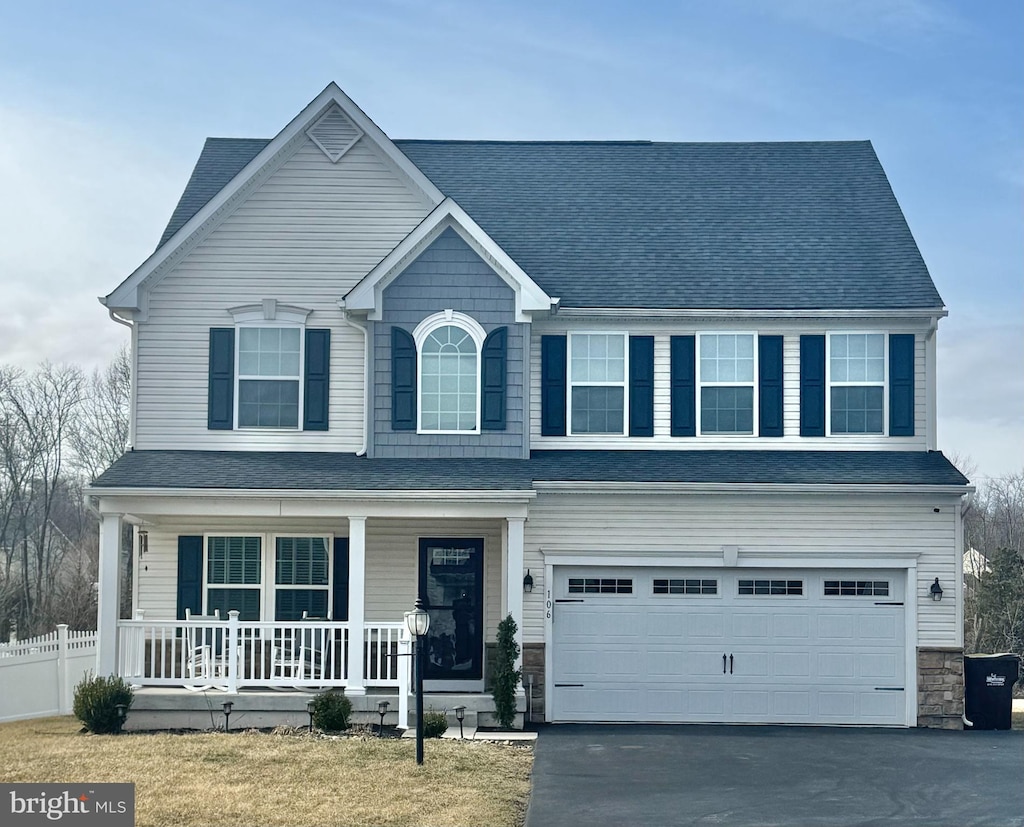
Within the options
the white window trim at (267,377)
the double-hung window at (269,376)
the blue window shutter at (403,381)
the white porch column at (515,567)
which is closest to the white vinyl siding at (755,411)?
the blue window shutter at (403,381)

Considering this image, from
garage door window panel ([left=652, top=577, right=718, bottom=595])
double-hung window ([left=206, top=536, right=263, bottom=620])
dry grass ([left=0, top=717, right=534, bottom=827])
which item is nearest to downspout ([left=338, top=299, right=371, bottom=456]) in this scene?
double-hung window ([left=206, top=536, right=263, bottom=620])

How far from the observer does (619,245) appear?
20.9 metres

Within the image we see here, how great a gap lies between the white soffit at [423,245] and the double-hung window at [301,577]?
370 centimetres

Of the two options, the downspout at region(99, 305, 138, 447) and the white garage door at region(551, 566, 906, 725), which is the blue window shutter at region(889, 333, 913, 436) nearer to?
the white garage door at region(551, 566, 906, 725)

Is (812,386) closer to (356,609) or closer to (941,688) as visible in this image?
(941,688)

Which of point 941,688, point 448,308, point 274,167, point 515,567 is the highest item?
point 274,167

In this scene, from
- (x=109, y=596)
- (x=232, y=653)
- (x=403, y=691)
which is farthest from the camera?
(x=109, y=596)

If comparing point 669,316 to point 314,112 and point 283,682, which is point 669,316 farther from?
point 283,682

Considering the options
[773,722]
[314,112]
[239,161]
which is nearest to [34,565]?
[239,161]

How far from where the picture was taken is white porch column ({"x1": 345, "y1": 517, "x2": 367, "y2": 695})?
1722 centimetres

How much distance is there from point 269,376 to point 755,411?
7.39 metres

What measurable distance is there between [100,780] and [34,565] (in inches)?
1339

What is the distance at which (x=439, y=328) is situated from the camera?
61.8 ft

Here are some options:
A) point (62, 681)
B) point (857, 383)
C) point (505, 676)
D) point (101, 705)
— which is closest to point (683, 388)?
point (857, 383)
